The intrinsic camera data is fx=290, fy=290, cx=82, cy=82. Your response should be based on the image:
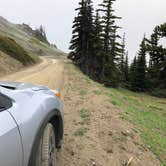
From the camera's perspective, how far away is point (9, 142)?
8.14 feet

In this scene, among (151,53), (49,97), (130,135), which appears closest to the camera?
(49,97)

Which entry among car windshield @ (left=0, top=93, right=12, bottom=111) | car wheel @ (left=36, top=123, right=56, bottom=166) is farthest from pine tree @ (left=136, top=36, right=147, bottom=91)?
car windshield @ (left=0, top=93, right=12, bottom=111)

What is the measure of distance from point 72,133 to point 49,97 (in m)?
2.14

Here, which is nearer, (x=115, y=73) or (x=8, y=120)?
(x=8, y=120)

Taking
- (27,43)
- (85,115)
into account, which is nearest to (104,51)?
(85,115)

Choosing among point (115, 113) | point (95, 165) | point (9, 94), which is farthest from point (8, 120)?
point (115, 113)

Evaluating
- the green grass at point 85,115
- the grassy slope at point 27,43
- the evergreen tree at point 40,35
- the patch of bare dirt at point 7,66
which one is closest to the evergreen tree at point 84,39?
the patch of bare dirt at point 7,66

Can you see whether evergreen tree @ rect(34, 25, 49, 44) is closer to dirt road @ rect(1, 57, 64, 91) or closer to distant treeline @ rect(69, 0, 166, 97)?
distant treeline @ rect(69, 0, 166, 97)

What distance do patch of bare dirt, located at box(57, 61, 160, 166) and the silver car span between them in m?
1.18

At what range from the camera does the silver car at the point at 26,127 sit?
8.21ft

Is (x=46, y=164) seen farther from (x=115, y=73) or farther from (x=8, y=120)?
(x=115, y=73)

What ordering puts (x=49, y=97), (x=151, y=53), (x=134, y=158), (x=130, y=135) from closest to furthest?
(x=49, y=97), (x=134, y=158), (x=130, y=135), (x=151, y=53)

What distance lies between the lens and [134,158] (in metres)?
5.28

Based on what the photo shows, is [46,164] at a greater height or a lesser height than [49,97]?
lesser
